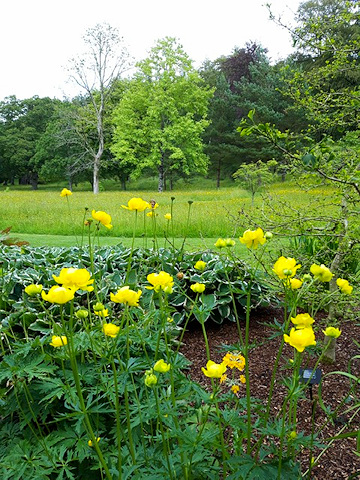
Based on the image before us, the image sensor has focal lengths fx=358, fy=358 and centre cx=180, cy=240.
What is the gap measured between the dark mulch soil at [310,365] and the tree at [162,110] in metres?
17.0

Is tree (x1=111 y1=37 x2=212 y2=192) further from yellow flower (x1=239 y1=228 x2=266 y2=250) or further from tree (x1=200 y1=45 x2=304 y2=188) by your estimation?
yellow flower (x1=239 y1=228 x2=266 y2=250)

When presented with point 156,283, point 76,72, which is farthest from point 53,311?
point 76,72

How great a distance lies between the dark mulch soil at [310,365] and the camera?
49.1 inches

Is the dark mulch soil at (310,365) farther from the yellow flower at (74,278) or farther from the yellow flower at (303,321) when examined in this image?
the yellow flower at (74,278)

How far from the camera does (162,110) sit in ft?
62.9

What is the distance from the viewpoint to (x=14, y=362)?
3.81 ft

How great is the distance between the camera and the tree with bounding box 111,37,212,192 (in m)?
19.0

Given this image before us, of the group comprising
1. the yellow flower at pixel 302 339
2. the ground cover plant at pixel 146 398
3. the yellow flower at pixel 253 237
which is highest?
the yellow flower at pixel 253 237

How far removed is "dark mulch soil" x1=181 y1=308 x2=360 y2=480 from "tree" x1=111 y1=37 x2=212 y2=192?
669 inches

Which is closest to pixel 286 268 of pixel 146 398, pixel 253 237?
pixel 253 237

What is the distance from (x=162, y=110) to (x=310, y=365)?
19.0m

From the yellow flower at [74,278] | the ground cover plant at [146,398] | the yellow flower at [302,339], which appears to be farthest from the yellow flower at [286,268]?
the yellow flower at [74,278]

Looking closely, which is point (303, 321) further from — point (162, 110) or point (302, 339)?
point (162, 110)

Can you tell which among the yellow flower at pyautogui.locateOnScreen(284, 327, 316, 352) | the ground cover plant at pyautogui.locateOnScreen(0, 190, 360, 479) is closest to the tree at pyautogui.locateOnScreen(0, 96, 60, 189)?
the ground cover plant at pyautogui.locateOnScreen(0, 190, 360, 479)
